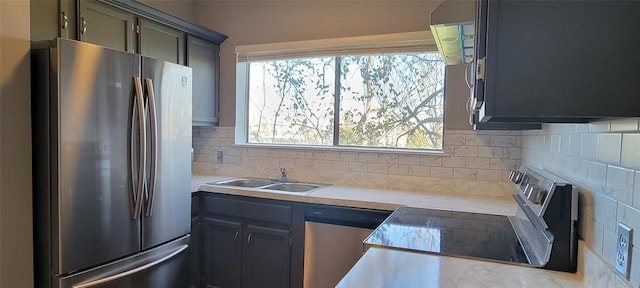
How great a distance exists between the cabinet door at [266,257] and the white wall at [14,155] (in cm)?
122

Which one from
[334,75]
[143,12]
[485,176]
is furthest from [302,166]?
[143,12]

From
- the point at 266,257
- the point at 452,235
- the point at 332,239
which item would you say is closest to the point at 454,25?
the point at 452,235

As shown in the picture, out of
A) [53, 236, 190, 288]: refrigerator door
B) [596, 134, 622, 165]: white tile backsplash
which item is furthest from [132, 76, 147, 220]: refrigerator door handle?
[596, 134, 622, 165]: white tile backsplash

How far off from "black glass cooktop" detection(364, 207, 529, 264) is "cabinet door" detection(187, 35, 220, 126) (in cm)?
197

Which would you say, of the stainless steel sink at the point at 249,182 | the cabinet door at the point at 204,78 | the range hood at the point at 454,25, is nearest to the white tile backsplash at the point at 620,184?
the range hood at the point at 454,25

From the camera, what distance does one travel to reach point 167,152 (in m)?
2.26

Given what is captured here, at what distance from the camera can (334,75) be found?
3.22m

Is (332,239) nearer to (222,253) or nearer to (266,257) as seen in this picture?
(266,257)

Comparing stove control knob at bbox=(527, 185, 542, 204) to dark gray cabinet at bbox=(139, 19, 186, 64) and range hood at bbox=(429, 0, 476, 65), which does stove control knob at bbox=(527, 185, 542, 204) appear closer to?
range hood at bbox=(429, 0, 476, 65)

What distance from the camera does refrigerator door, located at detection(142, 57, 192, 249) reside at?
2125 millimetres

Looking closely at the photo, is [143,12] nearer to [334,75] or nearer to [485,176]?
[334,75]

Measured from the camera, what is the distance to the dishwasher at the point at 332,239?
2342 millimetres

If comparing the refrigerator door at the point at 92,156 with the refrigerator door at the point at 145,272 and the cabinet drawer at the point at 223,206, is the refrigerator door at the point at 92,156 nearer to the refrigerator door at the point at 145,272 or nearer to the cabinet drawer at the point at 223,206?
the refrigerator door at the point at 145,272

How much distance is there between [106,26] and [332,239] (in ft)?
6.37
